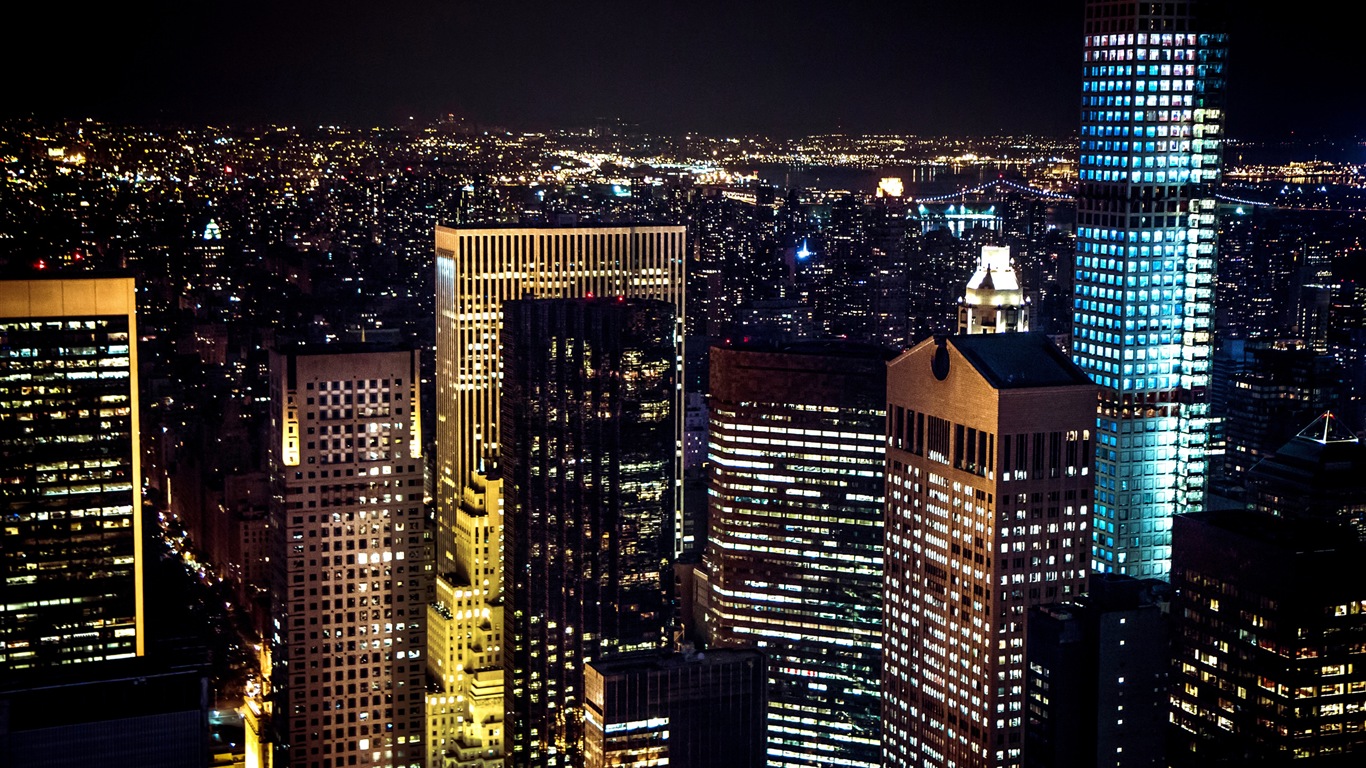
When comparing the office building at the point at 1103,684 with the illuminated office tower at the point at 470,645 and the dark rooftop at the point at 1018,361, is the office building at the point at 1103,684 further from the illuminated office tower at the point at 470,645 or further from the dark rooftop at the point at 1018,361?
the illuminated office tower at the point at 470,645

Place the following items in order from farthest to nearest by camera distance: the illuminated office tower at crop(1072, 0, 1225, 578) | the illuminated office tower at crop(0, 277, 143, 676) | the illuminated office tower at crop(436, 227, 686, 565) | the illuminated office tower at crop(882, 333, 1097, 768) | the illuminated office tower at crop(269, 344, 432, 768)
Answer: the illuminated office tower at crop(436, 227, 686, 565) < the illuminated office tower at crop(269, 344, 432, 768) < the illuminated office tower at crop(1072, 0, 1225, 578) < the illuminated office tower at crop(0, 277, 143, 676) < the illuminated office tower at crop(882, 333, 1097, 768)

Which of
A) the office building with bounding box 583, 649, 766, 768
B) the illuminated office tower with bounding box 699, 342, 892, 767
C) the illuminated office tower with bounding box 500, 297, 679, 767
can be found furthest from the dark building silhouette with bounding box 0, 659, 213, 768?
the illuminated office tower with bounding box 699, 342, 892, 767

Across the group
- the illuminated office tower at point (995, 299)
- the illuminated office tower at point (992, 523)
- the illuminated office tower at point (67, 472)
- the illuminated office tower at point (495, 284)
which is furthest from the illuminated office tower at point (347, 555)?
the illuminated office tower at point (995, 299)

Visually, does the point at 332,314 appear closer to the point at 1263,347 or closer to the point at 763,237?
the point at 763,237

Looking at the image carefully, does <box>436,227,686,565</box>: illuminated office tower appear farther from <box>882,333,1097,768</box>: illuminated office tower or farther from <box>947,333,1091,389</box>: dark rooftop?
<box>947,333,1091,389</box>: dark rooftop

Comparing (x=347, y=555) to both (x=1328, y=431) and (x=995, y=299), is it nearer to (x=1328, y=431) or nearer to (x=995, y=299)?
(x=995, y=299)

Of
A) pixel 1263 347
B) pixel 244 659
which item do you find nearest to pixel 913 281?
pixel 1263 347
